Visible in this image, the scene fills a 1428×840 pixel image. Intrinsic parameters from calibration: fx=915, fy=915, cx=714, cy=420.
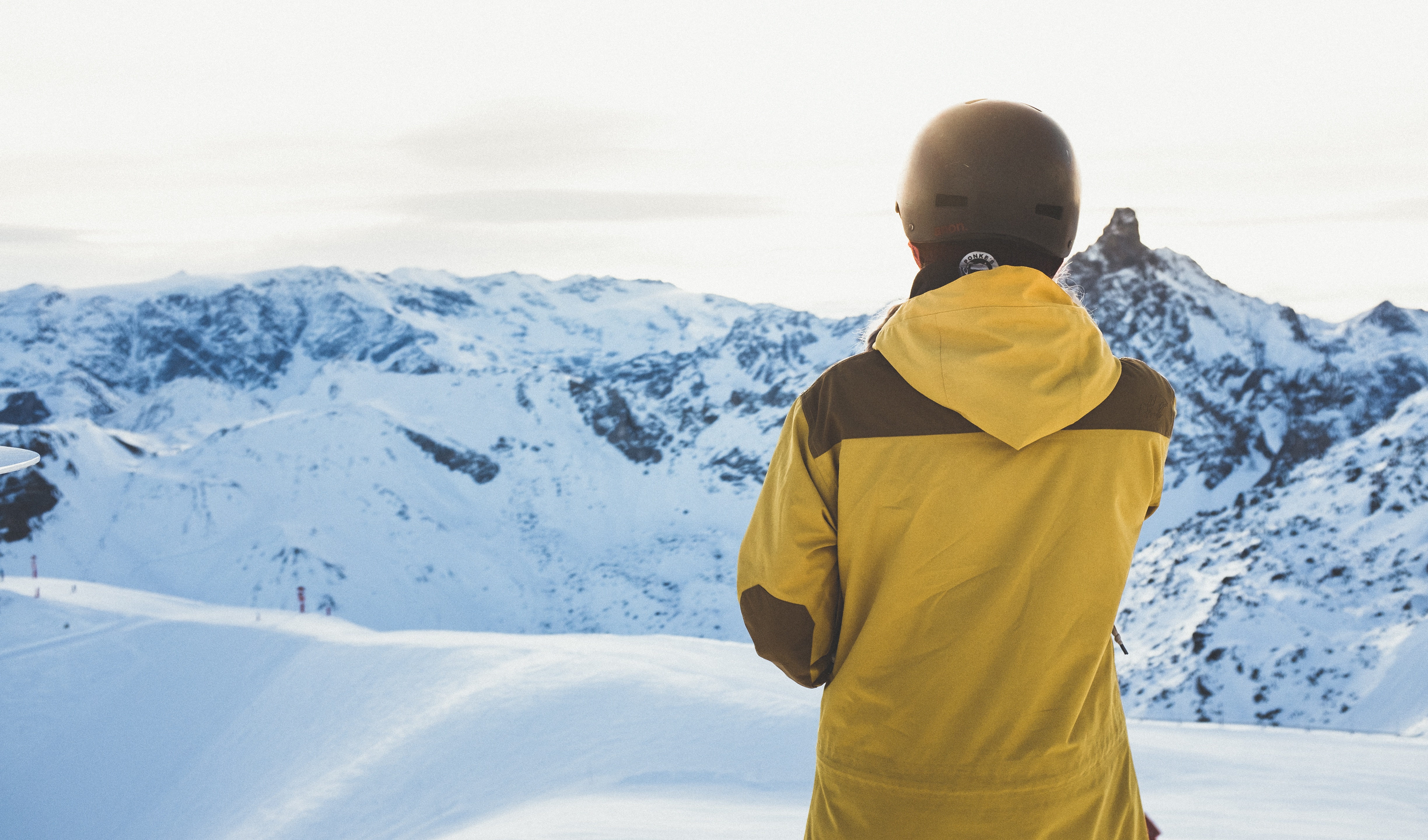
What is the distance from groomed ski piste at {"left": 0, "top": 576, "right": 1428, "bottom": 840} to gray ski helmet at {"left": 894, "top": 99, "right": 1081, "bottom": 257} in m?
3.99

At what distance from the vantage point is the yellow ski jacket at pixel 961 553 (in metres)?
1.50

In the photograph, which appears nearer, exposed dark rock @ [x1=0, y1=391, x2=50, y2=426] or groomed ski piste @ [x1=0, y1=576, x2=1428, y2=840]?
groomed ski piste @ [x1=0, y1=576, x2=1428, y2=840]

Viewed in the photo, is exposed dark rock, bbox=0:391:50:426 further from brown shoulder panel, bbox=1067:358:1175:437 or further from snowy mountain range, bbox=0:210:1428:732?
brown shoulder panel, bbox=1067:358:1175:437

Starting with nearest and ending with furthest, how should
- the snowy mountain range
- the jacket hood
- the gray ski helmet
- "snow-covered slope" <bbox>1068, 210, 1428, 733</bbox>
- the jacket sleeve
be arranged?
1. the jacket hood
2. the jacket sleeve
3. the gray ski helmet
4. "snow-covered slope" <bbox>1068, 210, 1428, 733</bbox>
5. the snowy mountain range

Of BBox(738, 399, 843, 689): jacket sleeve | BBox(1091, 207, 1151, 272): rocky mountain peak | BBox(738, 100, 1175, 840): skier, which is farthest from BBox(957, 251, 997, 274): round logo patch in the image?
BBox(1091, 207, 1151, 272): rocky mountain peak

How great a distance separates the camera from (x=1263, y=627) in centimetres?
1412

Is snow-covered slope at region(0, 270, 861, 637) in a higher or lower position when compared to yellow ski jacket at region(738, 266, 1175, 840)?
lower

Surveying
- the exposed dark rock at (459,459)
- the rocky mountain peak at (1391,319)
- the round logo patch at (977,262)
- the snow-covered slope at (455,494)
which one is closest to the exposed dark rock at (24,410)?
the snow-covered slope at (455,494)

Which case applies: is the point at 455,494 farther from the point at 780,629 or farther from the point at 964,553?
the point at 964,553

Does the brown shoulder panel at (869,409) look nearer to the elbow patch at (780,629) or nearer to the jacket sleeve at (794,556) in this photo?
the jacket sleeve at (794,556)

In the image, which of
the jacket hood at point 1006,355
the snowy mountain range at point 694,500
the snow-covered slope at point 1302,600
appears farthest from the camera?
the snowy mountain range at point 694,500

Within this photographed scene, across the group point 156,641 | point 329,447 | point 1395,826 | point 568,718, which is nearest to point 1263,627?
point 1395,826

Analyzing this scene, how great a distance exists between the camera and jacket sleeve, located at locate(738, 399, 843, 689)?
1554mm

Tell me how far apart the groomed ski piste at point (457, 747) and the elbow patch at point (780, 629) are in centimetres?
370
